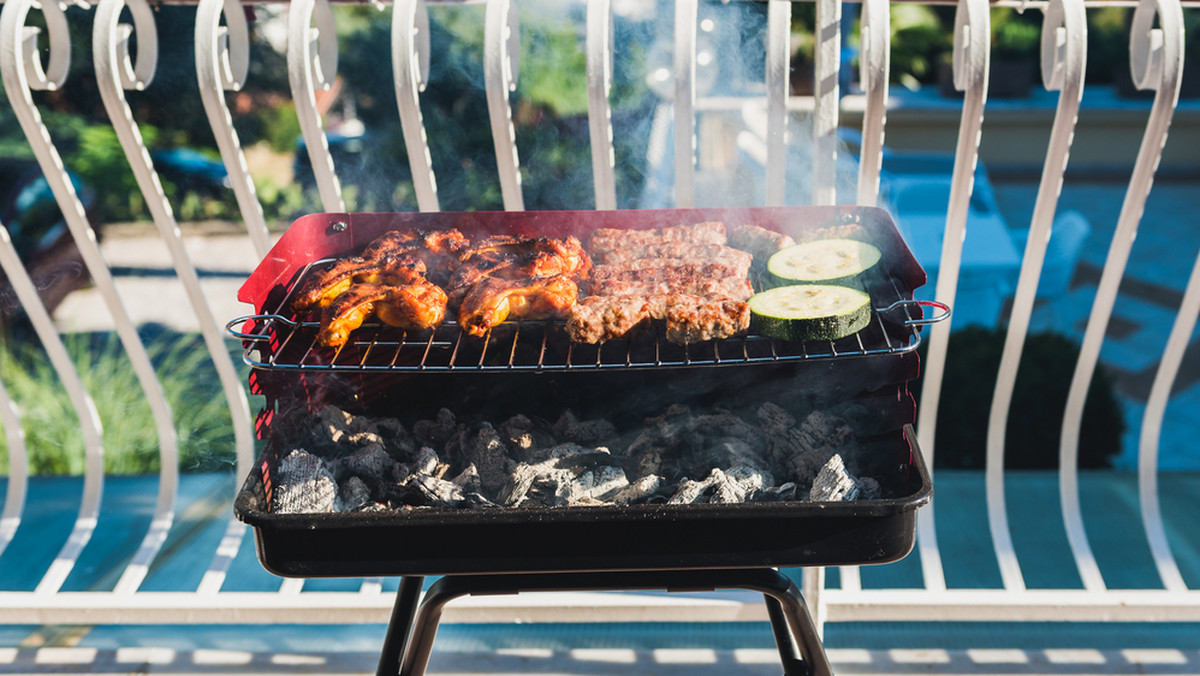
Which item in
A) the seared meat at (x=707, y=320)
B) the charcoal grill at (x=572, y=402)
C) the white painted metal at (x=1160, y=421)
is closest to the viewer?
the charcoal grill at (x=572, y=402)

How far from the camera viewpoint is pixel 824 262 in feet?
6.08

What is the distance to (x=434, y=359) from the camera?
6.44 ft

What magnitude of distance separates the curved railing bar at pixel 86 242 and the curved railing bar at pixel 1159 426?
2.74 meters

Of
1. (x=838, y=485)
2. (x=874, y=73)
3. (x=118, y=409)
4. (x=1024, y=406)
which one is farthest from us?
(x=118, y=409)

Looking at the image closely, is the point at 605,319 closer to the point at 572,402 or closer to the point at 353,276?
the point at 572,402

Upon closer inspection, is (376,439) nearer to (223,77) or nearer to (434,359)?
(434,359)

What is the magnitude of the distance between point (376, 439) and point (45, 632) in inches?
71.1

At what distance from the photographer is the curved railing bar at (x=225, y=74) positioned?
2.18 metres

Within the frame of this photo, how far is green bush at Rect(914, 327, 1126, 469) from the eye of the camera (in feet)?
13.8

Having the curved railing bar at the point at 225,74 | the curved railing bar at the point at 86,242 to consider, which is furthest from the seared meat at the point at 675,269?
the curved railing bar at the point at 86,242

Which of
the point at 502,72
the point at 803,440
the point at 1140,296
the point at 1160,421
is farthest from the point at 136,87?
the point at 1140,296

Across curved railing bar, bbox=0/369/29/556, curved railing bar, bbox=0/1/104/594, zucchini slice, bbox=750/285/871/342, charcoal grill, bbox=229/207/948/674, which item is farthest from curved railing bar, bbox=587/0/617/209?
curved railing bar, bbox=0/369/29/556

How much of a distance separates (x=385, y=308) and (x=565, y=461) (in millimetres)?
464

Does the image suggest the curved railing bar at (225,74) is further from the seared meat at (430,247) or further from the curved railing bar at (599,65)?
the curved railing bar at (599,65)
